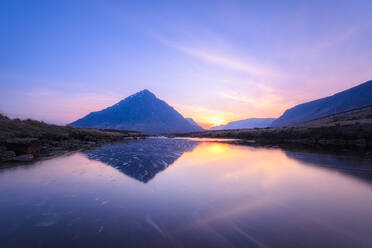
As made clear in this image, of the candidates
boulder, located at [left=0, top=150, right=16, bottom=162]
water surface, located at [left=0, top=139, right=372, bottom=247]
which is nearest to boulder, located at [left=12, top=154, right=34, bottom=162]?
boulder, located at [left=0, top=150, right=16, bottom=162]

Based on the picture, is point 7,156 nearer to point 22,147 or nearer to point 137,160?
point 22,147

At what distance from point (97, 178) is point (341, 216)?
1177 centimetres

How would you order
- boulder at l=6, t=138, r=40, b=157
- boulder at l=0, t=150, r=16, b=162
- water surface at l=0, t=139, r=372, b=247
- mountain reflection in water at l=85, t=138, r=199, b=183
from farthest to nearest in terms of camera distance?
boulder at l=6, t=138, r=40, b=157 < boulder at l=0, t=150, r=16, b=162 < mountain reflection in water at l=85, t=138, r=199, b=183 < water surface at l=0, t=139, r=372, b=247

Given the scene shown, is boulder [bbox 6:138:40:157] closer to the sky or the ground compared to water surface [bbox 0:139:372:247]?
closer to the sky

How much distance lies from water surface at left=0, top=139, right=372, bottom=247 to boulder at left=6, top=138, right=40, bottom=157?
282 inches

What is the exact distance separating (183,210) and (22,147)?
21.8 m

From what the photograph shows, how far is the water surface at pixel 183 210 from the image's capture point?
5199 millimetres

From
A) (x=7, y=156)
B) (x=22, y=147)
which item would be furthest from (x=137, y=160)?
(x=22, y=147)

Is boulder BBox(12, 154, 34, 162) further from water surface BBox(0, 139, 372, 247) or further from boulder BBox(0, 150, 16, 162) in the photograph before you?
water surface BBox(0, 139, 372, 247)

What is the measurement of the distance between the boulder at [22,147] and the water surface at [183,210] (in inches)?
282

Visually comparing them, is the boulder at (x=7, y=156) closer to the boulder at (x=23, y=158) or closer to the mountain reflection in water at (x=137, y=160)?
the boulder at (x=23, y=158)

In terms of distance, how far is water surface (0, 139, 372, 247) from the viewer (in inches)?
205

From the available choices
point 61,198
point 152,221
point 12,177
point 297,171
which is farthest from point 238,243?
point 12,177

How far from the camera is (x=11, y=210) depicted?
22.9 feet
